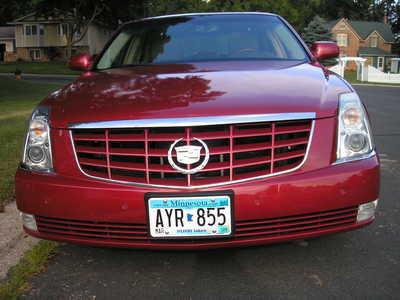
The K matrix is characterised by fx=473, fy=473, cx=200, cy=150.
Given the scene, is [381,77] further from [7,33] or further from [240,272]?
[7,33]

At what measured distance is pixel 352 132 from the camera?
2.48 meters

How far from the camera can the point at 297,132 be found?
93.6 inches

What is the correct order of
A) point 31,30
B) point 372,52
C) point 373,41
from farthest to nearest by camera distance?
point 373,41, point 372,52, point 31,30

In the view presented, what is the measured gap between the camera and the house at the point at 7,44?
198ft

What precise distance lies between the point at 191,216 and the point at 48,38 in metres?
55.2

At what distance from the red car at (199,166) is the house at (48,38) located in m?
51.6

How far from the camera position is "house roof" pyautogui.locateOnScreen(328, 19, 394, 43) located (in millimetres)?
60438

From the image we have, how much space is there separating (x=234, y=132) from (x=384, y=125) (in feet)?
23.1

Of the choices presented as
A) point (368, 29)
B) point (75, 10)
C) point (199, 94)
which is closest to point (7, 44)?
point (75, 10)

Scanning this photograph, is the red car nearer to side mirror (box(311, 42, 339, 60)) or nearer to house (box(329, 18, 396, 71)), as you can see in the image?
side mirror (box(311, 42, 339, 60))

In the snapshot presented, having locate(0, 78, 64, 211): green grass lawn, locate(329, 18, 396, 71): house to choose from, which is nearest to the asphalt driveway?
locate(0, 78, 64, 211): green grass lawn

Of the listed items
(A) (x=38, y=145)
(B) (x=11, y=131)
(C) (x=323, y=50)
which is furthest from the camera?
(B) (x=11, y=131)

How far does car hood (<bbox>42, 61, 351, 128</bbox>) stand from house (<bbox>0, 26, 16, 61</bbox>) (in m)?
62.9

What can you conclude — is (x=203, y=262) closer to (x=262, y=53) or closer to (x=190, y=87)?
(x=190, y=87)
